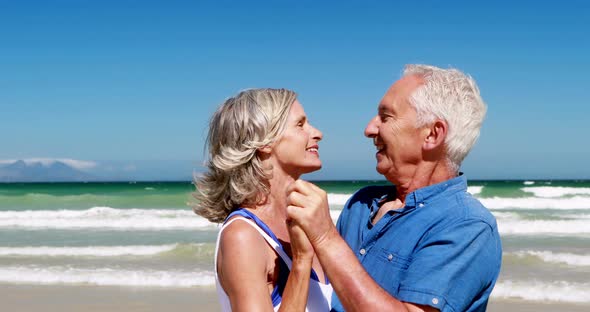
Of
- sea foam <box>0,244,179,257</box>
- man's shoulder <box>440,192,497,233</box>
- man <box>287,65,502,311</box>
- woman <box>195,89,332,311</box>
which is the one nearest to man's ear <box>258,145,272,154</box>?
woman <box>195,89,332,311</box>

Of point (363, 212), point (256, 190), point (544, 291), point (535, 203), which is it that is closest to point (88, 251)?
point (544, 291)

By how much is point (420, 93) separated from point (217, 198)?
3.56 feet

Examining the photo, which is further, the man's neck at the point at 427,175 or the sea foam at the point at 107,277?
the sea foam at the point at 107,277

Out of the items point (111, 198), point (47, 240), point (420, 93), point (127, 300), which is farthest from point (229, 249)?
point (111, 198)

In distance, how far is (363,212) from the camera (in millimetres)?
3010

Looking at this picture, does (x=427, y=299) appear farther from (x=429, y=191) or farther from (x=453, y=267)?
(x=429, y=191)

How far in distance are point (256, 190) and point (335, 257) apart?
896mm

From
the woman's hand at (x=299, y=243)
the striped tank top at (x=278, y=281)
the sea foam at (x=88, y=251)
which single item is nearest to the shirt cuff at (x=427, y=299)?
the woman's hand at (x=299, y=243)

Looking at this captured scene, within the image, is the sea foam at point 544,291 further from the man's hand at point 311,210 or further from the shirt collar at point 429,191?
the man's hand at point 311,210

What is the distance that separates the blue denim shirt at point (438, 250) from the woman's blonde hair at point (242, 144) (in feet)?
1.91

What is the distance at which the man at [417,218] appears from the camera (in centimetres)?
227

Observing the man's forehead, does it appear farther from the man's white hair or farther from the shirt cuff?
the shirt cuff

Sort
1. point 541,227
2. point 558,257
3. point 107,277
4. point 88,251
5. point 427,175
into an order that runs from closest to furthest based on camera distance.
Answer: point 427,175 < point 107,277 < point 558,257 < point 88,251 < point 541,227

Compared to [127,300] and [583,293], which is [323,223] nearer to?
[127,300]
